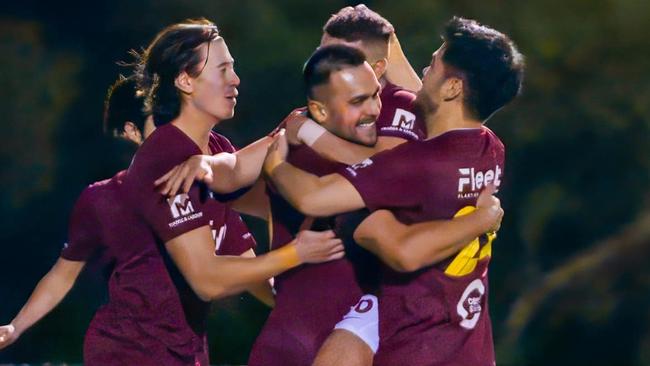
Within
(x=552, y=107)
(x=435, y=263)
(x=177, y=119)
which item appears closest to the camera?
(x=435, y=263)

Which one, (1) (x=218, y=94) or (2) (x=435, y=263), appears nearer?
(2) (x=435, y=263)

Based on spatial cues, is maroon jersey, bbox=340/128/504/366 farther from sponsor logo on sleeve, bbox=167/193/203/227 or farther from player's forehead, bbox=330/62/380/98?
sponsor logo on sleeve, bbox=167/193/203/227

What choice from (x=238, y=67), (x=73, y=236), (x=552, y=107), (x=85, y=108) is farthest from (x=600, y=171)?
(x=73, y=236)

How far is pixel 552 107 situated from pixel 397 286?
6.92m

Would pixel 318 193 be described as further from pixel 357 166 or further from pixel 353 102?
pixel 353 102

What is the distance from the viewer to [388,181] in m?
4.18

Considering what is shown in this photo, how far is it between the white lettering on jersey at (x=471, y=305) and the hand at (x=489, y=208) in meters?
0.17

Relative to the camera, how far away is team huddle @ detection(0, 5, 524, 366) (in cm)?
419

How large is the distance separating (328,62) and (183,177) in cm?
55

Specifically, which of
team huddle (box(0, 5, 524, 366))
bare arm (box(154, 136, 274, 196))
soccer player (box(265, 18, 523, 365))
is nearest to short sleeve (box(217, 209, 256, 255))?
team huddle (box(0, 5, 524, 366))

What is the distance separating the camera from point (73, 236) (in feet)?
16.0

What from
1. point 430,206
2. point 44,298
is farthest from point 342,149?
point 44,298

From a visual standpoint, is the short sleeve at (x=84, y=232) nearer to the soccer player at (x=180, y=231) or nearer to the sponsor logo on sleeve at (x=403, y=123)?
the soccer player at (x=180, y=231)

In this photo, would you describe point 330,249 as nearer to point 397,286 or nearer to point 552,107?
point 397,286
